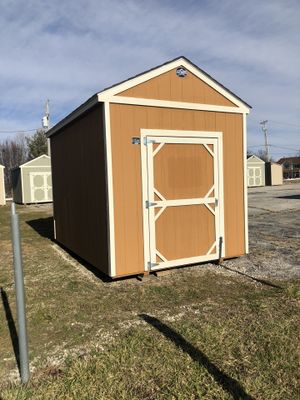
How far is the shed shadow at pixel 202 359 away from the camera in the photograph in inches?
105

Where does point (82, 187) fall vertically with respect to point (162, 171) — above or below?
below

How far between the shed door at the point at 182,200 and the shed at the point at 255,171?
1146 inches

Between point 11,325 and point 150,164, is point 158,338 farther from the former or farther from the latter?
point 150,164

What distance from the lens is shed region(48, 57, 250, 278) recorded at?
17.8 feet

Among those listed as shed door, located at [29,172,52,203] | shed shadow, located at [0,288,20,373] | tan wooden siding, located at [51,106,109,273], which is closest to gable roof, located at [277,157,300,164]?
shed door, located at [29,172,52,203]

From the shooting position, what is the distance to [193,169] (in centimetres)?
595

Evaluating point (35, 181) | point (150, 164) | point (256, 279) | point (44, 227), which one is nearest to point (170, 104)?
point (150, 164)

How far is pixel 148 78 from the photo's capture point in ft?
18.2

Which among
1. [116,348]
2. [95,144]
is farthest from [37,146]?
[116,348]

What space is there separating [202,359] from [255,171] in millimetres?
33352

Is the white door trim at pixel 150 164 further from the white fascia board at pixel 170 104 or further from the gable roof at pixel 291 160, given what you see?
the gable roof at pixel 291 160

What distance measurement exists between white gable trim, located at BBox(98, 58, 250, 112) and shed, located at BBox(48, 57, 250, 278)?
14mm

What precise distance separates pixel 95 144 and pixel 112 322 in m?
2.82

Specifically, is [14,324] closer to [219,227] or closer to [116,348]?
[116,348]
